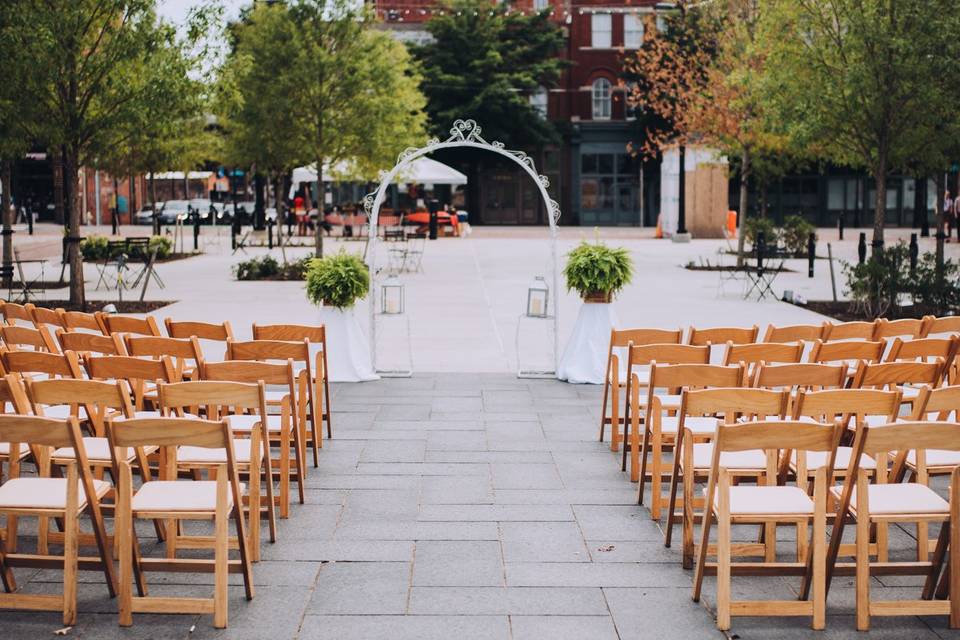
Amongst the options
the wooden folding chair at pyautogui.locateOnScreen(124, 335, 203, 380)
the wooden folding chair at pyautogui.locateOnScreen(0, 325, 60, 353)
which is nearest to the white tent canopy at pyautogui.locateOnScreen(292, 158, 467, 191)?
the wooden folding chair at pyautogui.locateOnScreen(0, 325, 60, 353)

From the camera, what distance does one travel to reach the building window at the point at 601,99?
57531 mm

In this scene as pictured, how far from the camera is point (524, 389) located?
465 inches

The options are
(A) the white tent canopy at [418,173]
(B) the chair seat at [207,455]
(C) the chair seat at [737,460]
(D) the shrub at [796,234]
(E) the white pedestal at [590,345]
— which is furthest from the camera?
(D) the shrub at [796,234]

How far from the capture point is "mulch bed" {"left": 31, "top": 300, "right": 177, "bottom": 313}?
19.1 m

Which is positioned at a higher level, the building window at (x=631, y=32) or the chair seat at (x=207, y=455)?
the building window at (x=631, y=32)

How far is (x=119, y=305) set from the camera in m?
19.9

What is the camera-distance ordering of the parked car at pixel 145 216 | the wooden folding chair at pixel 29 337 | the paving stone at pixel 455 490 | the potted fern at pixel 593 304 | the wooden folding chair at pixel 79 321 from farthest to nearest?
the parked car at pixel 145 216 → the potted fern at pixel 593 304 → the wooden folding chair at pixel 79 321 → the wooden folding chair at pixel 29 337 → the paving stone at pixel 455 490

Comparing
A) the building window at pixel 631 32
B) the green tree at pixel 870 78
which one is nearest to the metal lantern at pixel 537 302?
the green tree at pixel 870 78

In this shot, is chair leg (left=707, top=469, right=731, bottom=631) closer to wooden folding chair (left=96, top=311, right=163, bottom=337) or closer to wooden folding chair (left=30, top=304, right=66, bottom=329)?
wooden folding chair (left=96, top=311, right=163, bottom=337)

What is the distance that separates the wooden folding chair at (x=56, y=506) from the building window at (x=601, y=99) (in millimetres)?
53563

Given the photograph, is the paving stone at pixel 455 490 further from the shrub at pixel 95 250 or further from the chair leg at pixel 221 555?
the shrub at pixel 95 250

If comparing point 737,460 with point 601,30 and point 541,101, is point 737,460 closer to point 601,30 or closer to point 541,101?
point 541,101

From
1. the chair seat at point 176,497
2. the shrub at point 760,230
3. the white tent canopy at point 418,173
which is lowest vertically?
the chair seat at point 176,497

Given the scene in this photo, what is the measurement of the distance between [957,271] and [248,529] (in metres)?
15.0
